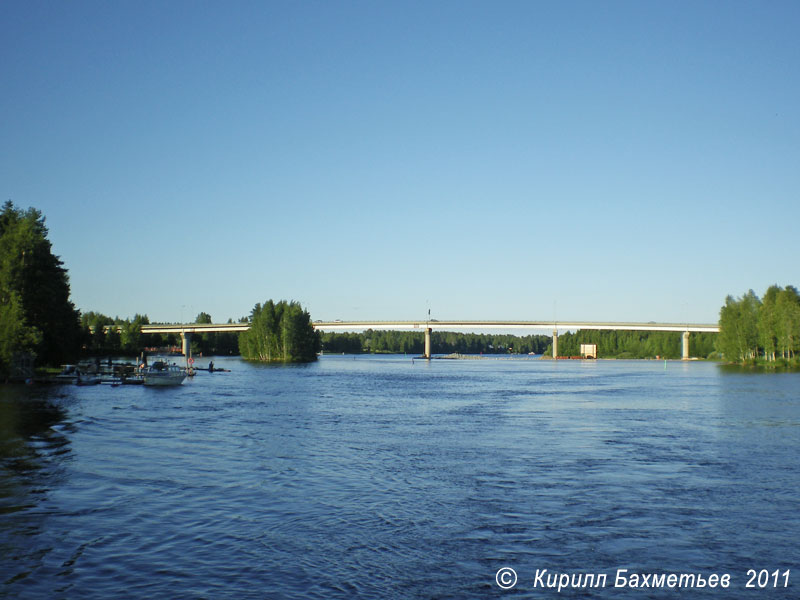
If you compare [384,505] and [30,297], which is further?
[30,297]

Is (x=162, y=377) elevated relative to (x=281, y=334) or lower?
lower

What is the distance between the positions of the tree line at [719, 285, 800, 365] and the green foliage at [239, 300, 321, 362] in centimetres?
9865

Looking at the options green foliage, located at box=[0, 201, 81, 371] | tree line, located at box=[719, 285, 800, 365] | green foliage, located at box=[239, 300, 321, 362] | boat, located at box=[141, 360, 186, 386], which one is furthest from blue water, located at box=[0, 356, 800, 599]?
green foliage, located at box=[239, 300, 321, 362]

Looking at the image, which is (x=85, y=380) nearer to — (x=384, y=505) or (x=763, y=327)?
(x=384, y=505)

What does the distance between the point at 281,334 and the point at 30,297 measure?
98.9 meters

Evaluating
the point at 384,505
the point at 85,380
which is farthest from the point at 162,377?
the point at 384,505

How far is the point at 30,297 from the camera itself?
246 ft

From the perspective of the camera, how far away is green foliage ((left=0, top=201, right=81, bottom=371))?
69.2m

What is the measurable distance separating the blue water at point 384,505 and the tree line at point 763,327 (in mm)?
90797

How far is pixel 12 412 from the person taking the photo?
44.5 m

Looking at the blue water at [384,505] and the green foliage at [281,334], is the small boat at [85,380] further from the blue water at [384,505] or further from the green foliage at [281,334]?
the green foliage at [281,334]

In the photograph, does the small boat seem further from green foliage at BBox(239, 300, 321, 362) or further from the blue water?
green foliage at BBox(239, 300, 321, 362)

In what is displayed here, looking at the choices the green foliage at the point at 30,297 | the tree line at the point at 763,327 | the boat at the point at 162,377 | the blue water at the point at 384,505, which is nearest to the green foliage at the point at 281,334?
the green foliage at the point at 30,297

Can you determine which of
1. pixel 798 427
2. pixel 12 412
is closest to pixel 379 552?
pixel 798 427
